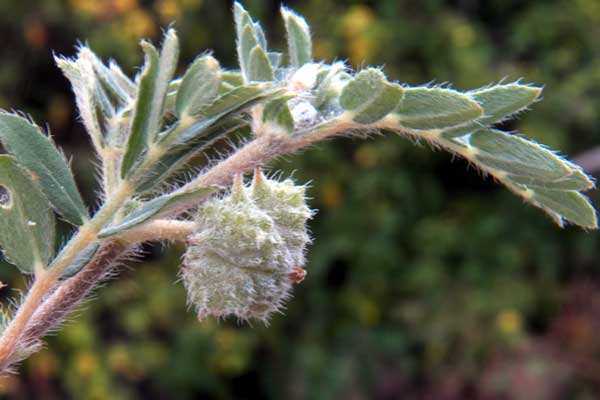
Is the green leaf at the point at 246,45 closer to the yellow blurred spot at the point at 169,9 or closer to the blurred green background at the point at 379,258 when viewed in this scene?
the blurred green background at the point at 379,258

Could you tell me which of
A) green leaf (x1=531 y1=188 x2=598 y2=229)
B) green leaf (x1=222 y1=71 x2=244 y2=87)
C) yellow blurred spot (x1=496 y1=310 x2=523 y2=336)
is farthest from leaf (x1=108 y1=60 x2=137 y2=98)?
yellow blurred spot (x1=496 y1=310 x2=523 y2=336)

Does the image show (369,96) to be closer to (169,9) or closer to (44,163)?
(44,163)

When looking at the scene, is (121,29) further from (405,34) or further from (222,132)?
(222,132)

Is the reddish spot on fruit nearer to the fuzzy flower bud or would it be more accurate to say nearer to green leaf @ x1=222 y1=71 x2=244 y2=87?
the fuzzy flower bud

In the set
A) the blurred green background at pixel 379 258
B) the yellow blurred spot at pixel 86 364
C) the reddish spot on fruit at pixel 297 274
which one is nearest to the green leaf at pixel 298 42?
the reddish spot on fruit at pixel 297 274

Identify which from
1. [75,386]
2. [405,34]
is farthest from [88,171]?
[405,34]

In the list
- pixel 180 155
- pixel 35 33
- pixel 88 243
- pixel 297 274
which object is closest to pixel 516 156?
pixel 297 274
